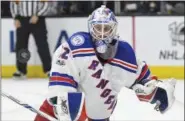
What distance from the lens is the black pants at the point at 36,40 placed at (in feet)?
19.1

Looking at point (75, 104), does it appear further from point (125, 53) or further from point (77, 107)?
point (125, 53)

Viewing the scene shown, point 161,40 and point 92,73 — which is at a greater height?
point 92,73

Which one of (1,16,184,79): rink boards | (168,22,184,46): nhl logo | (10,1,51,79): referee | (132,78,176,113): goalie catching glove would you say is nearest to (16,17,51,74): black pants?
(10,1,51,79): referee

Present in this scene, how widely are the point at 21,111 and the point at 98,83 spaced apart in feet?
6.11

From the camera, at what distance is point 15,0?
19.2ft

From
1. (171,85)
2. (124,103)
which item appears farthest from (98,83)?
(124,103)

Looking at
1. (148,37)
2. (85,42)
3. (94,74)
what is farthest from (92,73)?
(148,37)

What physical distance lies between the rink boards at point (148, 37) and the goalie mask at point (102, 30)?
3508 millimetres

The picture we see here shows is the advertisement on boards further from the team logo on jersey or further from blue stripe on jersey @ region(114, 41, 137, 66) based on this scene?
the team logo on jersey

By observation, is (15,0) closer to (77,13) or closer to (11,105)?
(77,13)

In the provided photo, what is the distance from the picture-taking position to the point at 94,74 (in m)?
2.46

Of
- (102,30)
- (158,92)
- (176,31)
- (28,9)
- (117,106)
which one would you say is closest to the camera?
(102,30)

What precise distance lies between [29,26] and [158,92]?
3.41 metres

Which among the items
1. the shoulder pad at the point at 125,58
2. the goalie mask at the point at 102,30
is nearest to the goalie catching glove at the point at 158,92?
the shoulder pad at the point at 125,58
